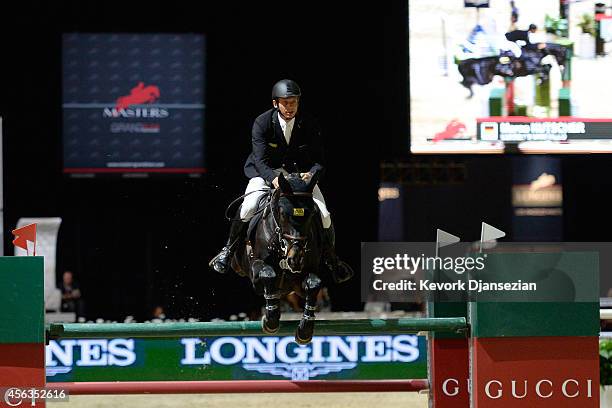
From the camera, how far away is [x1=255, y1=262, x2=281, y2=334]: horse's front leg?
4336 millimetres

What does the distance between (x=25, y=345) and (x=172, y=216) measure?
7240mm

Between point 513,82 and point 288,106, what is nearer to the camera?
point 288,106

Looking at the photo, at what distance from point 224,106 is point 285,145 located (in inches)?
270

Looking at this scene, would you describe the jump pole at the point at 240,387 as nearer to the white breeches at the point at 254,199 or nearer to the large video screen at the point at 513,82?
the white breeches at the point at 254,199

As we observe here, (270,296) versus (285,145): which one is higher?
(285,145)

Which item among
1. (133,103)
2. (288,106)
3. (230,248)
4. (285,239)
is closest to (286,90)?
(288,106)

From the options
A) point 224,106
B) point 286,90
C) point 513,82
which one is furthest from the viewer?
point 224,106

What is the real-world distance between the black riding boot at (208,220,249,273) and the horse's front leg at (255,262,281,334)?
49 centimetres

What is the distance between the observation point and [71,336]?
4.34 metres

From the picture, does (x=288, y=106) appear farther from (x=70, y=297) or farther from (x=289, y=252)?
(x=70, y=297)

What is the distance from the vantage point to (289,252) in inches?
171

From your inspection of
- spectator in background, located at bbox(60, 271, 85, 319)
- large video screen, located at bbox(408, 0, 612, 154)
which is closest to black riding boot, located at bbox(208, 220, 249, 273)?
large video screen, located at bbox(408, 0, 612, 154)

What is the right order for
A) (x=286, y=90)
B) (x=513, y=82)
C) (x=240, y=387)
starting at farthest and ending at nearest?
(x=513, y=82)
(x=286, y=90)
(x=240, y=387)

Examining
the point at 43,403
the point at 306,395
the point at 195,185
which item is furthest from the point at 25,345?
the point at 195,185
